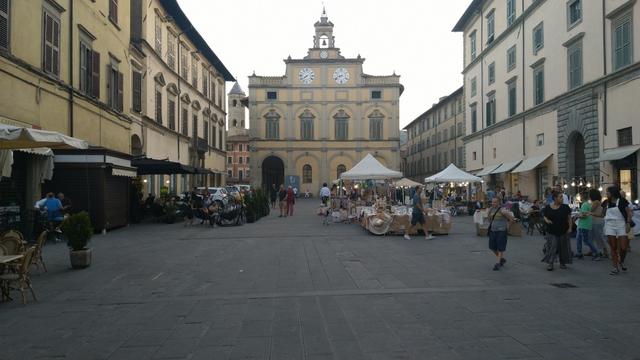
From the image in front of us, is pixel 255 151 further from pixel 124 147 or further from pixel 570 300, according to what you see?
pixel 570 300

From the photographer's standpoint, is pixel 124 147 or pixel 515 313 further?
pixel 124 147

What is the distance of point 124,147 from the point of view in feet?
74.3

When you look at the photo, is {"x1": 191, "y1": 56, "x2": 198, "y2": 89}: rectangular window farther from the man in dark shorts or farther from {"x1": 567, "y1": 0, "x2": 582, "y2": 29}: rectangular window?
the man in dark shorts

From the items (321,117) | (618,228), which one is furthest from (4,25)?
(321,117)

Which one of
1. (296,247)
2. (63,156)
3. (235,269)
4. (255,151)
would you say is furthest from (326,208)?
(255,151)

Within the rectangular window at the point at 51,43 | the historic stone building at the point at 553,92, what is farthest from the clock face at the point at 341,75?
the rectangular window at the point at 51,43

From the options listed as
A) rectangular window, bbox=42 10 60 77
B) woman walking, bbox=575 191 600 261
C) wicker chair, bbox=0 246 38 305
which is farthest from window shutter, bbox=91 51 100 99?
woman walking, bbox=575 191 600 261

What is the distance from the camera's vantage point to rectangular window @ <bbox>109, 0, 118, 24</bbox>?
20536 millimetres

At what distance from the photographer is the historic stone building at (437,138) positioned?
51947mm

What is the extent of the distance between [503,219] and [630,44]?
1245 cm

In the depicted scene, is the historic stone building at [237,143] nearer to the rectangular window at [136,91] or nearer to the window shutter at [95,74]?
the rectangular window at [136,91]

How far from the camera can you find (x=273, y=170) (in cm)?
6178

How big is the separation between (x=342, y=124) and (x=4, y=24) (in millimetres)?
48511

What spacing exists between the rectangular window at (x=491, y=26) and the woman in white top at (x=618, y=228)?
26.8 meters
